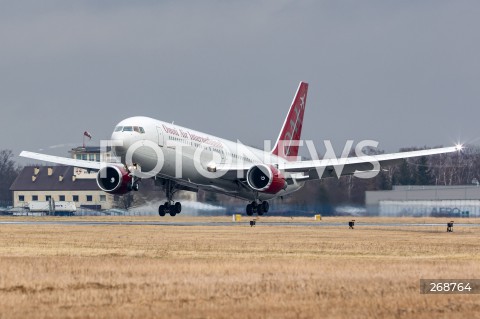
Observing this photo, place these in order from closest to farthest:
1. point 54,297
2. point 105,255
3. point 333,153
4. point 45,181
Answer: point 54,297 < point 105,255 < point 333,153 < point 45,181

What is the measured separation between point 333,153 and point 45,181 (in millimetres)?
76615

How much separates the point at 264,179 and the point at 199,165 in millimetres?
4993

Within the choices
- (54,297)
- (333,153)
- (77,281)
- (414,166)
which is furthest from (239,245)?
(414,166)

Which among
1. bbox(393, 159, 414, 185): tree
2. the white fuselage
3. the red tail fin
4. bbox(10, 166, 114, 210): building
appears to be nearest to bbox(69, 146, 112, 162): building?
bbox(10, 166, 114, 210): building

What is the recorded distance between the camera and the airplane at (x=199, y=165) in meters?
58.1

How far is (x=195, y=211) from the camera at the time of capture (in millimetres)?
78562

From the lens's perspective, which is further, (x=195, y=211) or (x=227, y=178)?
(x=195, y=211)

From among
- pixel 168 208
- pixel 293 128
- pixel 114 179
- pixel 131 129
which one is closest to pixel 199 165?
pixel 114 179

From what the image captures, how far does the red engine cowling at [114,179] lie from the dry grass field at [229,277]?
1958 cm

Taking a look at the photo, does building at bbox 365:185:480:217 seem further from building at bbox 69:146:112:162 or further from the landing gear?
building at bbox 69:146:112:162

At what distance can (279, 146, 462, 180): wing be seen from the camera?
68250mm

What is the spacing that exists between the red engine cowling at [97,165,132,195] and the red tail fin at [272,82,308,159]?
17.8m

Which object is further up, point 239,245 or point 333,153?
point 333,153

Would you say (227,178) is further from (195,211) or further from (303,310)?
(303,310)
